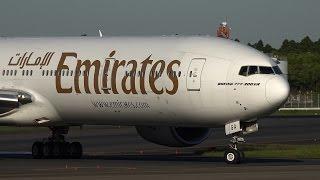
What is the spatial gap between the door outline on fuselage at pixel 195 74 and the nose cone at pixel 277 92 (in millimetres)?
2438

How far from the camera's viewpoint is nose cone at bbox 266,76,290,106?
34719 millimetres

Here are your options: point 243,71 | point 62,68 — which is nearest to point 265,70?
point 243,71

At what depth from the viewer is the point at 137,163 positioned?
121 ft

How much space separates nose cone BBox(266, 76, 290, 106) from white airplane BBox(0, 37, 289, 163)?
3cm

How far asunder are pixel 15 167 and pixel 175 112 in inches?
226

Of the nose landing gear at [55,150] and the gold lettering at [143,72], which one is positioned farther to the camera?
the nose landing gear at [55,150]

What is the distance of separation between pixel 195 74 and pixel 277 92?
3024 mm

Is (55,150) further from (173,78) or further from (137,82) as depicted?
(173,78)

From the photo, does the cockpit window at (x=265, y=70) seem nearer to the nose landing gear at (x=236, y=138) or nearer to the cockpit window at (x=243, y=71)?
the cockpit window at (x=243, y=71)

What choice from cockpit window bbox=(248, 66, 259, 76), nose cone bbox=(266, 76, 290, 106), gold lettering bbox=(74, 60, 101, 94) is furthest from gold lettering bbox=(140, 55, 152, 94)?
nose cone bbox=(266, 76, 290, 106)

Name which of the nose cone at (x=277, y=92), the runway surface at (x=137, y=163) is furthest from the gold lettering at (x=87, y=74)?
the nose cone at (x=277, y=92)

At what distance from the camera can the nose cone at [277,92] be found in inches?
1367

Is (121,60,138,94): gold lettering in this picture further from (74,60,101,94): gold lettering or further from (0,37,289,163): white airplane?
(74,60,101,94): gold lettering

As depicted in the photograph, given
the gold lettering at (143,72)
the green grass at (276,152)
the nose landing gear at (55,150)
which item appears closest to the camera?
the gold lettering at (143,72)
